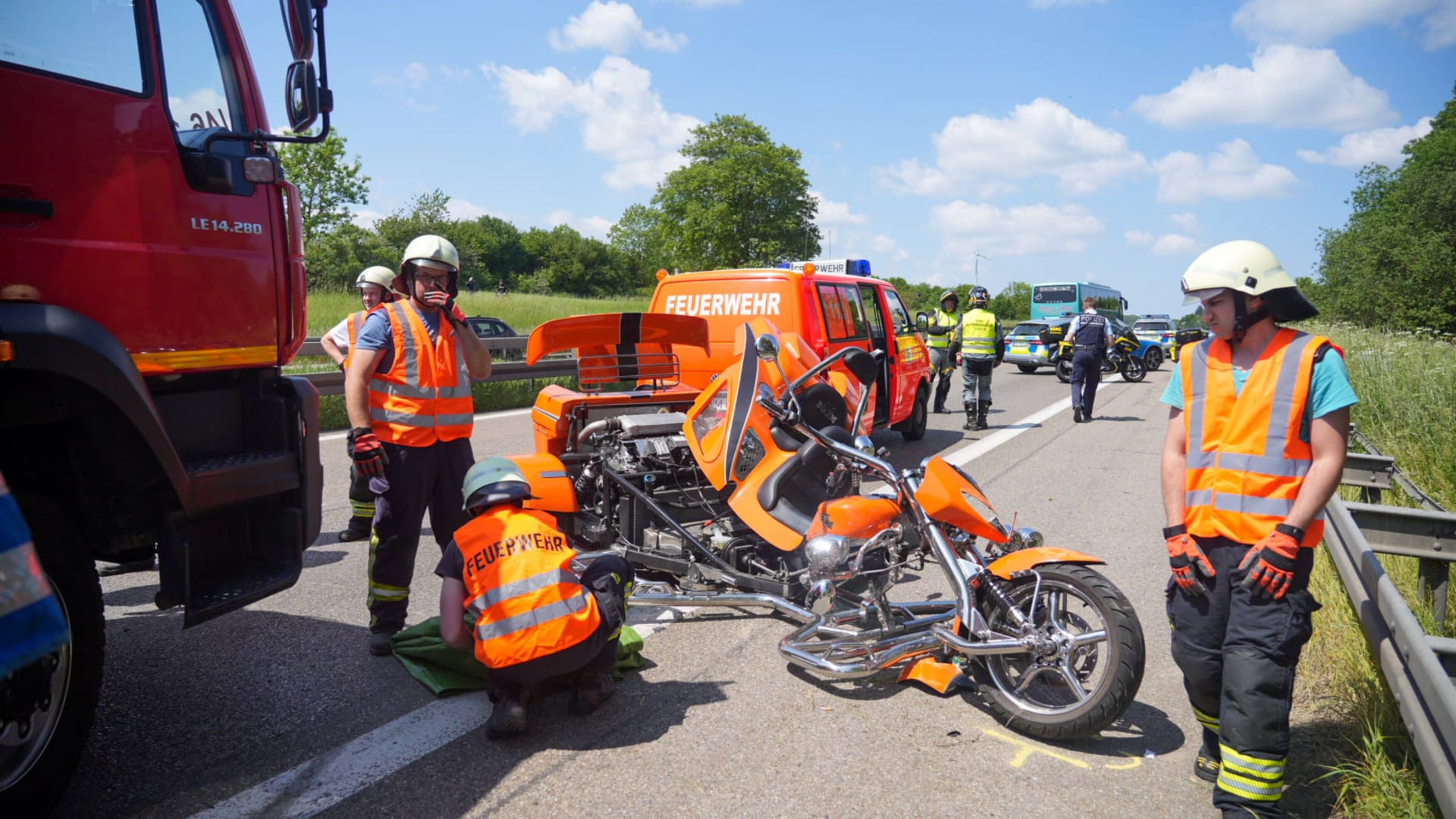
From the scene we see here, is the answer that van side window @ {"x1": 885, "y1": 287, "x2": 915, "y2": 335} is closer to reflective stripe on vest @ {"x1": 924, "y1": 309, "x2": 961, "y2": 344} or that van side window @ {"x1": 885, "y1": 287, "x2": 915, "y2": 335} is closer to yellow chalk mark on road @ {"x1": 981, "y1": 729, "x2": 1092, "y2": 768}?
reflective stripe on vest @ {"x1": 924, "y1": 309, "x2": 961, "y2": 344}

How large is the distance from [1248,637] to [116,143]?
3896 mm

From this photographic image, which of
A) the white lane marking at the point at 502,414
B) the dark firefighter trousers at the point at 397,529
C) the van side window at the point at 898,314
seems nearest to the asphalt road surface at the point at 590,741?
the dark firefighter trousers at the point at 397,529

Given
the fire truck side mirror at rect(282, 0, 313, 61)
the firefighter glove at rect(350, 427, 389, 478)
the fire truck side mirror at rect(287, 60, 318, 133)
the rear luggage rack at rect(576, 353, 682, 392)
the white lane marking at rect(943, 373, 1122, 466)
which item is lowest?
the white lane marking at rect(943, 373, 1122, 466)

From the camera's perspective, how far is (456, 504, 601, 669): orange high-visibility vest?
3400 mm

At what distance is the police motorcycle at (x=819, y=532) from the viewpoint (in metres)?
3.51

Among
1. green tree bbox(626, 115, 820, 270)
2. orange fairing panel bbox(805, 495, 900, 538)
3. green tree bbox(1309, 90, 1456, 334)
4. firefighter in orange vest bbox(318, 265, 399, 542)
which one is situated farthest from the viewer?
green tree bbox(626, 115, 820, 270)

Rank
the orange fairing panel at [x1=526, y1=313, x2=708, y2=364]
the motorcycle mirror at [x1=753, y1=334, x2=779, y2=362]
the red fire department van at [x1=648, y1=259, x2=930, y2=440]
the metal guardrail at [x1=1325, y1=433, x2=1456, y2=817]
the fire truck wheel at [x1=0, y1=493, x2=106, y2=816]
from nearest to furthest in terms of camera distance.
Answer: the metal guardrail at [x1=1325, y1=433, x2=1456, y2=817], the fire truck wheel at [x1=0, y1=493, x2=106, y2=816], the motorcycle mirror at [x1=753, y1=334, x2=779, y2=362], the orange fairing panel at [x1=526, y1=313, x2=708, y2=364], the red fire department van at [x1=648, y1=259, x2=930, y2=440]

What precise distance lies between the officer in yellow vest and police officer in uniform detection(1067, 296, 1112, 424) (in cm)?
141

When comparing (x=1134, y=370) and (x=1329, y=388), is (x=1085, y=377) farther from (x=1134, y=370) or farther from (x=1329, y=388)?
(x=1329, y=388)

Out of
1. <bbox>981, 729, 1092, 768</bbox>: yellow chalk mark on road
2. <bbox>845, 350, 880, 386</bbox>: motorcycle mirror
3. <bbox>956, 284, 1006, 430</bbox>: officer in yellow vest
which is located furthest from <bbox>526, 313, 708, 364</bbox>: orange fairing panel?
<bbox>956, 284, 1006, 430</bbox>: officer in yellow vest

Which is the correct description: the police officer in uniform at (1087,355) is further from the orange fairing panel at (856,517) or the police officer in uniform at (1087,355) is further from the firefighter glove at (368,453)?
the firefighter glove at (368,453)

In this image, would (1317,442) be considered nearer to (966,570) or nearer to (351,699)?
(966,570)

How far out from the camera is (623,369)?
6.37 meters

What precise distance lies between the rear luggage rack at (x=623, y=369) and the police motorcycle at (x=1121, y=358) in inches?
605
